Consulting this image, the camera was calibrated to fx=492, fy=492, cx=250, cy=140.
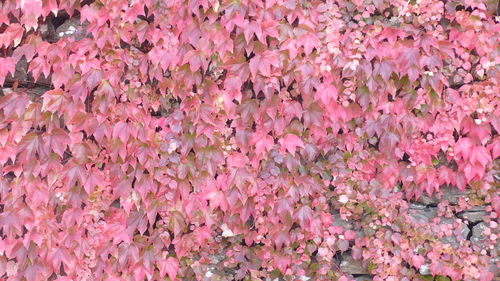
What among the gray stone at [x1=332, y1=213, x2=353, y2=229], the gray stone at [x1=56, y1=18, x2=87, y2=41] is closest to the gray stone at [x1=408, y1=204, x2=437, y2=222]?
the gray stone at [x1=332, y1=213, x2=353, y2=229]

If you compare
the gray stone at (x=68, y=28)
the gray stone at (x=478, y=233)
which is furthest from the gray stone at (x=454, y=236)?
the gray stone at (x=68, y=28)

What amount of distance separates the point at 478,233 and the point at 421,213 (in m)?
0.38

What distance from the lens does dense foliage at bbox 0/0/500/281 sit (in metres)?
3.02

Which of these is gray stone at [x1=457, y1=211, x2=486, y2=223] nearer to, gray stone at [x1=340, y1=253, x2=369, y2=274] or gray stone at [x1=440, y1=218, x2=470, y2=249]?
gray stone at [x1=440, y1=218, x2=470, y2=249]

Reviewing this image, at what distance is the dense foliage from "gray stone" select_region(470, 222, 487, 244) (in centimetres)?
5

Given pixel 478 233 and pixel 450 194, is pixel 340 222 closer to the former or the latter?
pixel 450 194

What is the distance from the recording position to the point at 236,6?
9.64 ft

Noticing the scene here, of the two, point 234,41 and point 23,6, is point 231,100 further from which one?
point 23,6

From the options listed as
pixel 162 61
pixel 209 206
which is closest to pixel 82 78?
pixel 162 61

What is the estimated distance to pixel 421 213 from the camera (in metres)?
3.28

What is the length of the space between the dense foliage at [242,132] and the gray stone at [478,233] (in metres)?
0.05

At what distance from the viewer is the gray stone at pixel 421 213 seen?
326 cm

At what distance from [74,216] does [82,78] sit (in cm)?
88

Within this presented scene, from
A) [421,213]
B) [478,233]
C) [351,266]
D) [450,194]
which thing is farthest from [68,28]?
[478,233]
